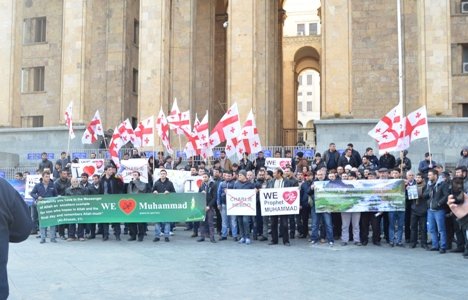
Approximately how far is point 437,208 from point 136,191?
8796 mm

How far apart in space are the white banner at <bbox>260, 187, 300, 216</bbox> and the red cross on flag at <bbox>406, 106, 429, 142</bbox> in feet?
14.2

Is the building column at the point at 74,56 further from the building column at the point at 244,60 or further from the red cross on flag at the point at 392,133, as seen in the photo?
the red cross on flag at the point at 392,133

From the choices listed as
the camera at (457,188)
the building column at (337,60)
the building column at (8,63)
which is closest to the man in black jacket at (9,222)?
the camera at (457,188)

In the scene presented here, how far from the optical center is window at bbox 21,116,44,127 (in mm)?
36184

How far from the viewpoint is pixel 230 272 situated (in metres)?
10.5

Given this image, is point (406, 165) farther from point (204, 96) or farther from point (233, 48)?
point (204, 96)

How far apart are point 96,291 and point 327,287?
388 centimetres

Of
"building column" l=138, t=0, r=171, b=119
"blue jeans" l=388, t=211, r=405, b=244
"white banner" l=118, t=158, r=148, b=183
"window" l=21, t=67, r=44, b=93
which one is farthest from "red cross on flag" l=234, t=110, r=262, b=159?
"window" l=21, t=67, r=44, b=93

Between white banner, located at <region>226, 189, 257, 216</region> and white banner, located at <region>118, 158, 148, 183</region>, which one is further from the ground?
white banner, located at <region>118, 158, 148, 183</region>

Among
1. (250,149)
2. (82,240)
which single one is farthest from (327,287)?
(250,149)

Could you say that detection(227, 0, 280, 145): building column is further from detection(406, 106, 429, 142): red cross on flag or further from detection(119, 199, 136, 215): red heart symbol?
detection(119, 199, 136, 215): red heart symbol

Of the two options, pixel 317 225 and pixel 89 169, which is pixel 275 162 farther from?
pixel 89 169

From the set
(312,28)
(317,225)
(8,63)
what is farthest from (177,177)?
(312,28)

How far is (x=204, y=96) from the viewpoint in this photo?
3481cm
